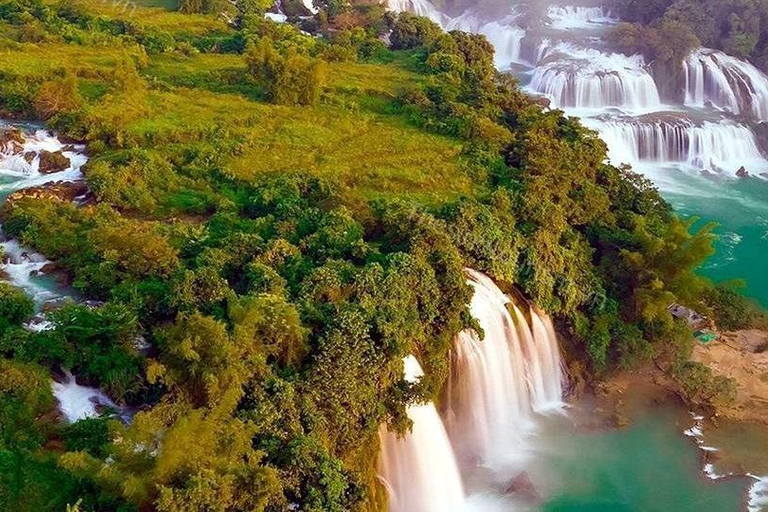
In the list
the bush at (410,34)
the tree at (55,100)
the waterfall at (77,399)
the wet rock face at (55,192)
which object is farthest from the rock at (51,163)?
the bush at (410,34)

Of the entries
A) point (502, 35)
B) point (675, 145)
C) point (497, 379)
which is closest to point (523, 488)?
point (497, 379)

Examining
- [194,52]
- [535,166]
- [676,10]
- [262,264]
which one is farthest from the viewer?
[676,10]

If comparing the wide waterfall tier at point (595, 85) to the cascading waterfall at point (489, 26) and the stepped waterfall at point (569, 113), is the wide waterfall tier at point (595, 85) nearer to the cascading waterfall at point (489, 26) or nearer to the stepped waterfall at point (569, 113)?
the stepped waterfall at point (569, 113)

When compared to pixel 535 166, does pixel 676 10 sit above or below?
above

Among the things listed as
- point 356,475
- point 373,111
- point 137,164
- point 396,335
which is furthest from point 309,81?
point 356,475

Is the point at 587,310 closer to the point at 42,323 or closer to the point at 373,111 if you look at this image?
the point at 373,111

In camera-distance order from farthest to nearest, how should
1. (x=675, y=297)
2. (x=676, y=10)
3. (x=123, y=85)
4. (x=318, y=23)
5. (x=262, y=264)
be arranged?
(x=676, y=10) → (x=318, y=23) → (x=123, y=85) → (x=675, y=297) → (x=262, y=264)

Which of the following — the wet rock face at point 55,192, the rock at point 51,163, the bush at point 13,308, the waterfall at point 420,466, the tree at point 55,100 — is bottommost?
the waterfall at point 420,466

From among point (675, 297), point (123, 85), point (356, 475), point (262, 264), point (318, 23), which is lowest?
point (356, 475)
